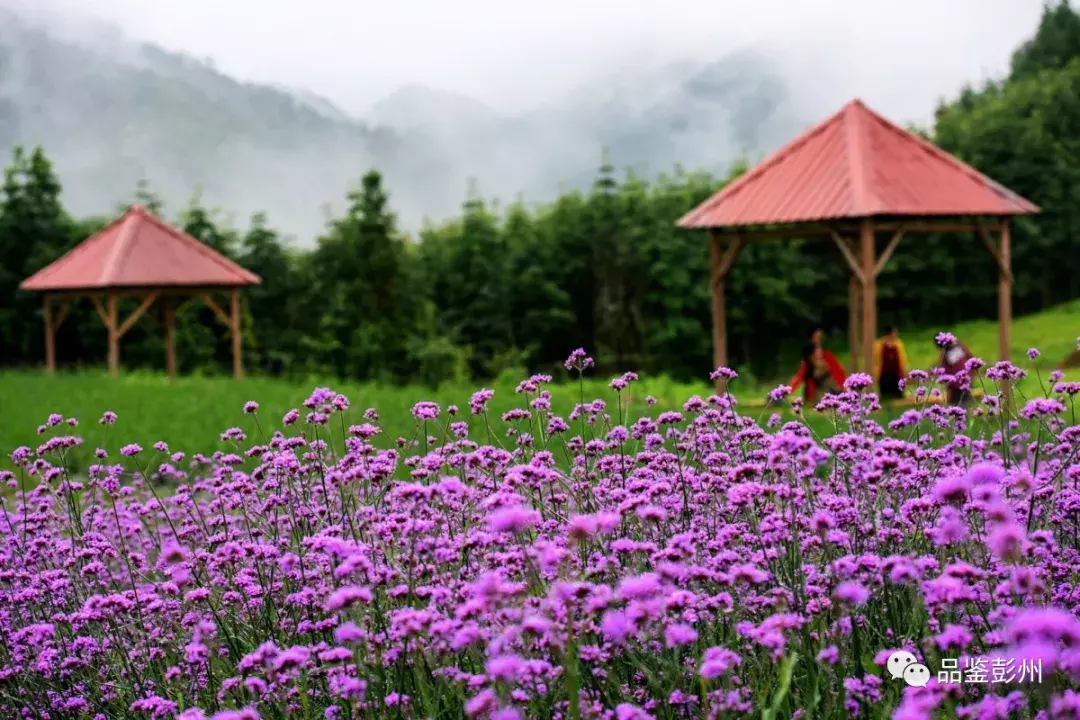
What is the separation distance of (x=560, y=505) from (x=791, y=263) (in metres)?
24.5

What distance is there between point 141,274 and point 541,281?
854cm

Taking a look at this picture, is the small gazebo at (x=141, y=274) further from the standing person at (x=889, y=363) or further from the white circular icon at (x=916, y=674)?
the white circular icon at (x=916, y=674)

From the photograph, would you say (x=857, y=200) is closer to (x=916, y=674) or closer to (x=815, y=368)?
(x=815, y=368)

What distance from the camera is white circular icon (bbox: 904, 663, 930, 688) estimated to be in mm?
2525

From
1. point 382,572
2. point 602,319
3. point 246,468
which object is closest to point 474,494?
point 382,572

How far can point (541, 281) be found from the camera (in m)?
25.6

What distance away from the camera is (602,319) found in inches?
1008

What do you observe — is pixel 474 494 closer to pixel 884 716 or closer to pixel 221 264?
pixel 884 716

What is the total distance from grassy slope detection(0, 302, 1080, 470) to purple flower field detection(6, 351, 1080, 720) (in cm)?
345

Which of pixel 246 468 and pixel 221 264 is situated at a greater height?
pixel 221 264

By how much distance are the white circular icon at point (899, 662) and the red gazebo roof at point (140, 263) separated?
22.2 metres

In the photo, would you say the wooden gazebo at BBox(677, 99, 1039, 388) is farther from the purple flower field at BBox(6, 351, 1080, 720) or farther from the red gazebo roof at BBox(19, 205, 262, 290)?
the red gazebo roof at BBox(19, 205, 262, 290)

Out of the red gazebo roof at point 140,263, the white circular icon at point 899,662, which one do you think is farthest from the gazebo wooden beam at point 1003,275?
the red gazebo roof at point 140,263

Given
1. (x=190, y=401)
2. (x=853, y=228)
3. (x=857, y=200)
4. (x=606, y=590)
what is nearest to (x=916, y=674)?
(x=606, y=590)
